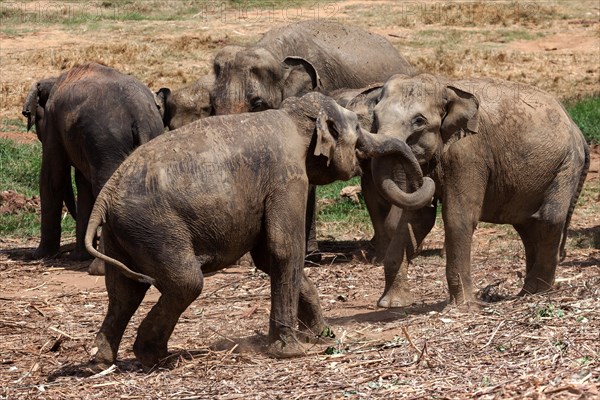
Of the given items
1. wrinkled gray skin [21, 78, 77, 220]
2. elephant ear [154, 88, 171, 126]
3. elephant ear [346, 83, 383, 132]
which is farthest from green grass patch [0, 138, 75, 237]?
elephant ear [346, 83, 383, 132]

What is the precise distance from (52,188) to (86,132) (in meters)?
1.06

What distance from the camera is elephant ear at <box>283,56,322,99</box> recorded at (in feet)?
41.4

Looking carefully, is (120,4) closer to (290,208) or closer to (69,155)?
(69,155)

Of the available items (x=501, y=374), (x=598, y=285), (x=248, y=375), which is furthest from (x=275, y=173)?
(x=598, y=285)

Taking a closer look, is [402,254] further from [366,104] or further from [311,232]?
[311,232]

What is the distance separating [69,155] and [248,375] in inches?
233

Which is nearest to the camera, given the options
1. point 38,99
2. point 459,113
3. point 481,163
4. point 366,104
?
point 459,113

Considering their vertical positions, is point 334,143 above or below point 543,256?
above

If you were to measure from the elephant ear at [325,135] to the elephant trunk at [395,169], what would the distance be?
0.25m

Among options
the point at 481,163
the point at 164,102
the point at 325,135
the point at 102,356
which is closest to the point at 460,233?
the point at 481,163

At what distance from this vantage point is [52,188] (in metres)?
12.7

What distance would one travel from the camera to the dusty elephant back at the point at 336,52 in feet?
44.1

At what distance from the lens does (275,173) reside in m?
7.38

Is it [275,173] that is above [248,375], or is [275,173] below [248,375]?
above
